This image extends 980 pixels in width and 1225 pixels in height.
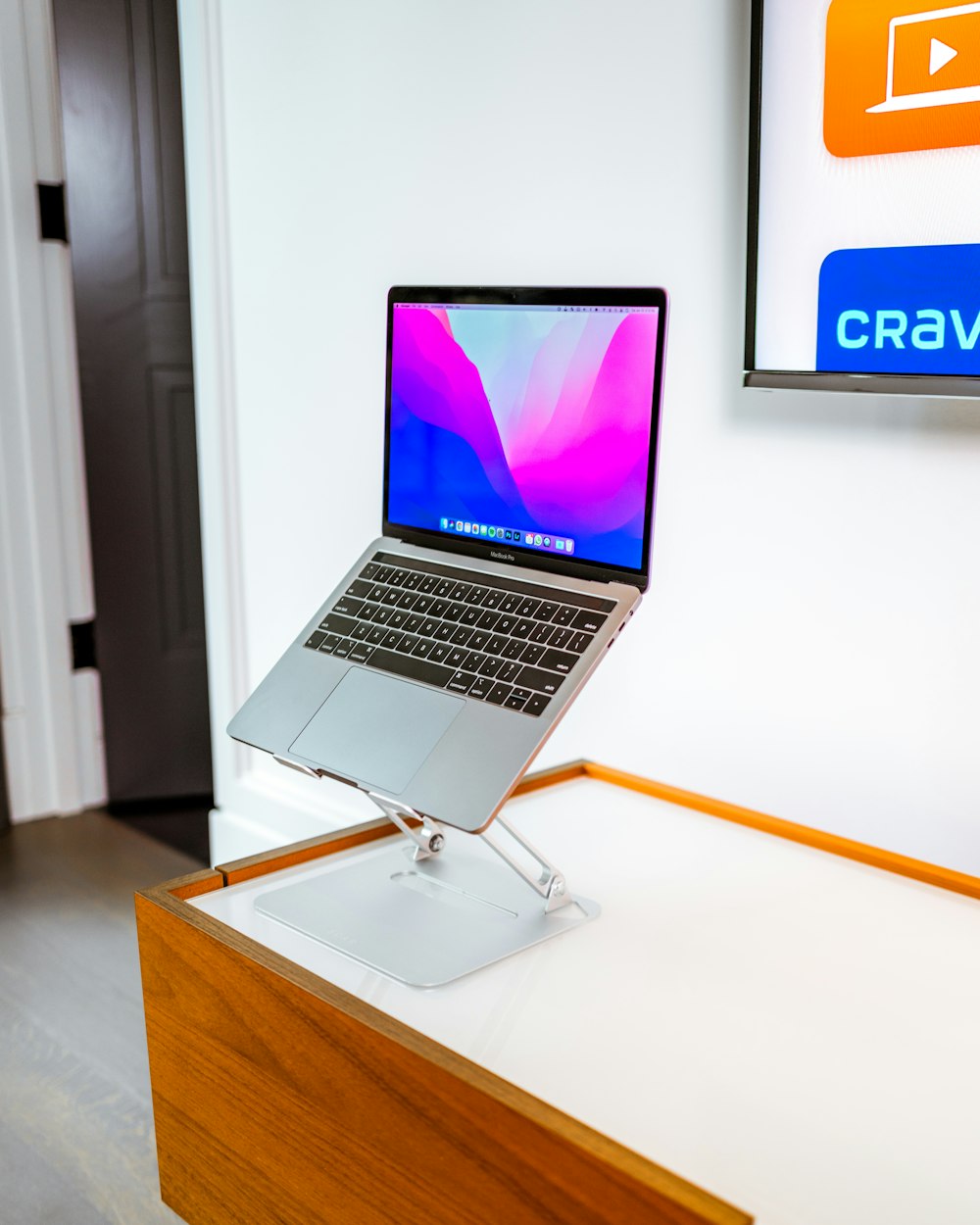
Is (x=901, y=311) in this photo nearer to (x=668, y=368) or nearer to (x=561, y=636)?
(x=668, y=368)

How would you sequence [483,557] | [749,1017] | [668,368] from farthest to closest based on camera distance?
[668,368]
[483,557]
[749,1017]

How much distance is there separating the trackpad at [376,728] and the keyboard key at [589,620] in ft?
0.38

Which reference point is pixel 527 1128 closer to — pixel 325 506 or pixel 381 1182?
pixel 381 1182

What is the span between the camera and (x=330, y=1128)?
33.7 inches

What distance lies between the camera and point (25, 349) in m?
2.28

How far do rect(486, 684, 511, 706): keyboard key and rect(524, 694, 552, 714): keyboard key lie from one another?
0.9 inches

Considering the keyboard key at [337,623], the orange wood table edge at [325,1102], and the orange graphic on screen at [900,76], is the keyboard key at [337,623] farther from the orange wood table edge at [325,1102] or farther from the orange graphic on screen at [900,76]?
the orange graphic on screen at [900,76]

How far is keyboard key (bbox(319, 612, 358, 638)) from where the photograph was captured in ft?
3.50

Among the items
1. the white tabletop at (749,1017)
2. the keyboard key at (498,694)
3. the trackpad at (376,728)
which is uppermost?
the keyboard key at (498,694)

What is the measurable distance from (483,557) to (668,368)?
40cm

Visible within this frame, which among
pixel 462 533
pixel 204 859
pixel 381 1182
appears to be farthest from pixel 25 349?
pixel 381 1182

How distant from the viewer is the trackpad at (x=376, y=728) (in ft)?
3.07

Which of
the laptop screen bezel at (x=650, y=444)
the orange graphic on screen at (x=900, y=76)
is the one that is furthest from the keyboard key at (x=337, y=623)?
the orange graphic on screen at (x=900, y=76)

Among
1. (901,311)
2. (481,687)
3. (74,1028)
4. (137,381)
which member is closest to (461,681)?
(481,687)
